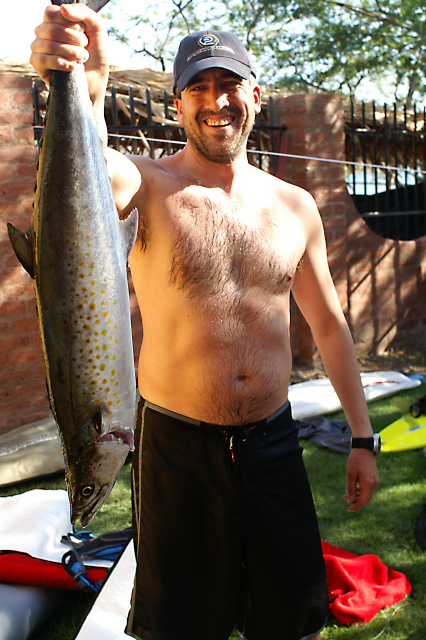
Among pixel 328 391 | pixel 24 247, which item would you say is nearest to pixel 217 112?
pixel 24 247

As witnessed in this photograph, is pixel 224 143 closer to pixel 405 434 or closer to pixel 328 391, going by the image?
pixel 405 434

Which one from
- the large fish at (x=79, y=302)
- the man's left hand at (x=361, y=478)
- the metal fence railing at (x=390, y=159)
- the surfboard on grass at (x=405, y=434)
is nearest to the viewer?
the large fish at (x=79, y=302)

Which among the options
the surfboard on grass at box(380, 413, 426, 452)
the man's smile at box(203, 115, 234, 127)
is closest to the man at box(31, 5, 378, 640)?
the man's smile at box(203, 115, 234, 127)

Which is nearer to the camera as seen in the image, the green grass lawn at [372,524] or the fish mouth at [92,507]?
the fish mouth at [92,507]

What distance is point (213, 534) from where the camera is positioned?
76.0 inches

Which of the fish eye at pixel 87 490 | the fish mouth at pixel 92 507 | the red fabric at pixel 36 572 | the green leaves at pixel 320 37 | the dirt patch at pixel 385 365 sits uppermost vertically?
the green leaves at pixel 320 37

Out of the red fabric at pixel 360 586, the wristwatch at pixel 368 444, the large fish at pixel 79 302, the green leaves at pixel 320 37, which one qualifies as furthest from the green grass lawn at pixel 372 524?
the green leaves at pixel 320 37

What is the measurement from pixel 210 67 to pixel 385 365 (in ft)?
18.6

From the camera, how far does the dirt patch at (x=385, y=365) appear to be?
6.47 m

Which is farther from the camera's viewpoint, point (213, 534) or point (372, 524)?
point (372, 524)

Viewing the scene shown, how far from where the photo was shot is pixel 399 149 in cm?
808

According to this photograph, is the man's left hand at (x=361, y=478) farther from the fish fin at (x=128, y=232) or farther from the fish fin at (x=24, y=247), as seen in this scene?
the fish fin at (x=24, y=247)

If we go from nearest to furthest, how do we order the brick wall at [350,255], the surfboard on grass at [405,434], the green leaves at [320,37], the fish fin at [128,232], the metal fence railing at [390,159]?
1. the fish fin at [128,232]
2. the surfboard on grass at [405,434]
3. the brick wall at [350,255]
4. the metal fence railing at [390,159]
5. the green leaves at [320,37]

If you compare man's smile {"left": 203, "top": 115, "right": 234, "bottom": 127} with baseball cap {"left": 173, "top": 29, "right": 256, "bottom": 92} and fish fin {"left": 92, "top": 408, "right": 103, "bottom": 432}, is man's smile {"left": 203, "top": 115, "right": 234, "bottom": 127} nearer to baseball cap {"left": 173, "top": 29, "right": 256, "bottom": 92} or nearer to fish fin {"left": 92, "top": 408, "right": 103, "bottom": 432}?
baseball cap {"left": 173, "top": 29, "right": 256, "bottom": 92}
